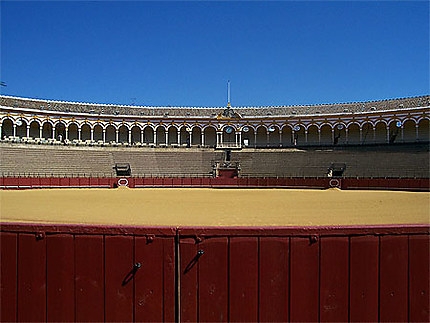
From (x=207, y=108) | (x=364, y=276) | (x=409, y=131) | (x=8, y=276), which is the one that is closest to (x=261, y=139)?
(x=207, y=108)

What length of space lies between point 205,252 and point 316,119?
43.4m

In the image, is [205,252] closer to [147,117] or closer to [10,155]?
[10,155]

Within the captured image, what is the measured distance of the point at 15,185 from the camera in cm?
2680

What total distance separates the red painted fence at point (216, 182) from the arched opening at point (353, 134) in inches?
639

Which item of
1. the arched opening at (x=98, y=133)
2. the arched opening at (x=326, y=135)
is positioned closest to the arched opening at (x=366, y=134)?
the arched opening at (x=326, y=135)

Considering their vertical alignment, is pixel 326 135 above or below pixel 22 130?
below

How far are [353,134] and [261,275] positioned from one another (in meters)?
45.1

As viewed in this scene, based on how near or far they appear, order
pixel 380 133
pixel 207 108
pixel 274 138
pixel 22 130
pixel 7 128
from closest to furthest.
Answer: pixel 7 128 → pixel 22 130 → pixel 380 133 → pixel 274 138 → pixel 207 108

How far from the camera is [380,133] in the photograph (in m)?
42.7

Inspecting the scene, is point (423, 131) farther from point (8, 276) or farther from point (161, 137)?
point (8, 276)

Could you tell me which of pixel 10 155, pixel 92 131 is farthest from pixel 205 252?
pixel 92 131

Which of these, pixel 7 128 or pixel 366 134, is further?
pixel 366 134

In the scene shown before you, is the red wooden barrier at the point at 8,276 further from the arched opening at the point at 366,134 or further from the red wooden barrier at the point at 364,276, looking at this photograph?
the arched opening at the point at 366,134

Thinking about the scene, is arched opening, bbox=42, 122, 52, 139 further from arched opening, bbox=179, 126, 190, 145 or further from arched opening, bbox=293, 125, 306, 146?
arched opening, bbox=293, 125, 306, 146
